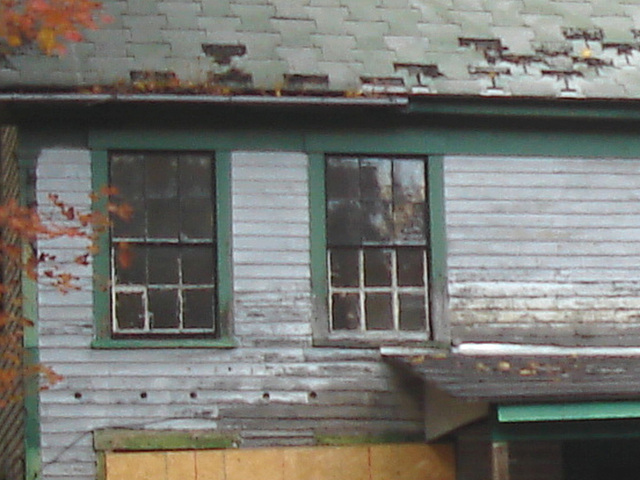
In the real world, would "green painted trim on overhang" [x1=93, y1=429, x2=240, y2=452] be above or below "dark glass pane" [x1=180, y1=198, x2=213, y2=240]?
below

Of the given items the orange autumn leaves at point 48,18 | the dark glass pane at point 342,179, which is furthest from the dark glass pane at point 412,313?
the orange autumn leaves at point 48,18

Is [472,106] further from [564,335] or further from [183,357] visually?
[183,357]

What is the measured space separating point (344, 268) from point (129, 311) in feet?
6.56

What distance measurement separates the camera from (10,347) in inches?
519

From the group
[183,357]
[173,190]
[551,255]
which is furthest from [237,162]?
[551,255]

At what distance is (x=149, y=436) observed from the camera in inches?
523

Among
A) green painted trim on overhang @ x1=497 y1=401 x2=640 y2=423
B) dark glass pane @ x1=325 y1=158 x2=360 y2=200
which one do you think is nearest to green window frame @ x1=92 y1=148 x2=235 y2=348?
dark glass pane @ x1=325 y1=158 x2=360 y2=200

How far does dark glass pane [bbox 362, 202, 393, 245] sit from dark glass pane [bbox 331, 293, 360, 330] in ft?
1.81

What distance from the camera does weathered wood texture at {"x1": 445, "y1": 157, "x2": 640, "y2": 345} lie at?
1409 cm

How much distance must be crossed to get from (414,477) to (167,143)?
374 cm

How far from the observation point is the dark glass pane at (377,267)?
14008 mm

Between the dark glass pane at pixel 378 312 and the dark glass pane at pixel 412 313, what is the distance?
0.12 meters

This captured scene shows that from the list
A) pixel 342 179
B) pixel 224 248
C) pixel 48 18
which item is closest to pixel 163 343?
pixel 224 248

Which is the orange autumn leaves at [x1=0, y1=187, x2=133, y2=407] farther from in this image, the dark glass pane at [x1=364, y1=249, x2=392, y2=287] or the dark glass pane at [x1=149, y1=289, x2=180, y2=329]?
the dark glass pane at [x1=364, y1=249, x2=392, y2=287]
